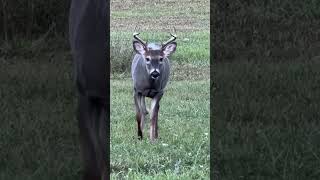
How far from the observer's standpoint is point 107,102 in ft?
9.59

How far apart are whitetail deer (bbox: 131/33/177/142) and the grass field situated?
185mm

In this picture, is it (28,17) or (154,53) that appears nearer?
(154,53)

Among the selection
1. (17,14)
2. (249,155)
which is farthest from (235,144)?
(17,14)

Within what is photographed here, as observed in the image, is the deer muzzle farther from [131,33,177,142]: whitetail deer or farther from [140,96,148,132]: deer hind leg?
[140,96,148,132]: deer hind leg

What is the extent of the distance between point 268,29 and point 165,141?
2733 mm

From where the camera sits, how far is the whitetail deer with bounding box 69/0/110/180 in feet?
9.42

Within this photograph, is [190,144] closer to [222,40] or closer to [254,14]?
[222,40]

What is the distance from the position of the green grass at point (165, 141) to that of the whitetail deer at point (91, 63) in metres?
0.52

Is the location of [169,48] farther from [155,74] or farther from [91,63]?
[91,63]

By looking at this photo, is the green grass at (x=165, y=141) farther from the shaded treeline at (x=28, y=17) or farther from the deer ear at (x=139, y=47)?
the shaded treeline at (x=28, y=17)

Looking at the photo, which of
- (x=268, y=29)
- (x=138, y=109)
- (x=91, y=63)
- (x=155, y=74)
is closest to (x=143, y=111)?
(x=138, y=109)

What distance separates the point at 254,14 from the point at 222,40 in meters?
0.72

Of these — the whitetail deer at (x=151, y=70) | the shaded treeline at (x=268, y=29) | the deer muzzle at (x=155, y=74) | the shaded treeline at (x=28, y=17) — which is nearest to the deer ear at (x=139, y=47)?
the whitetail deer at (x=151, y=70)

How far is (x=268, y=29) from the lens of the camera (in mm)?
6227
